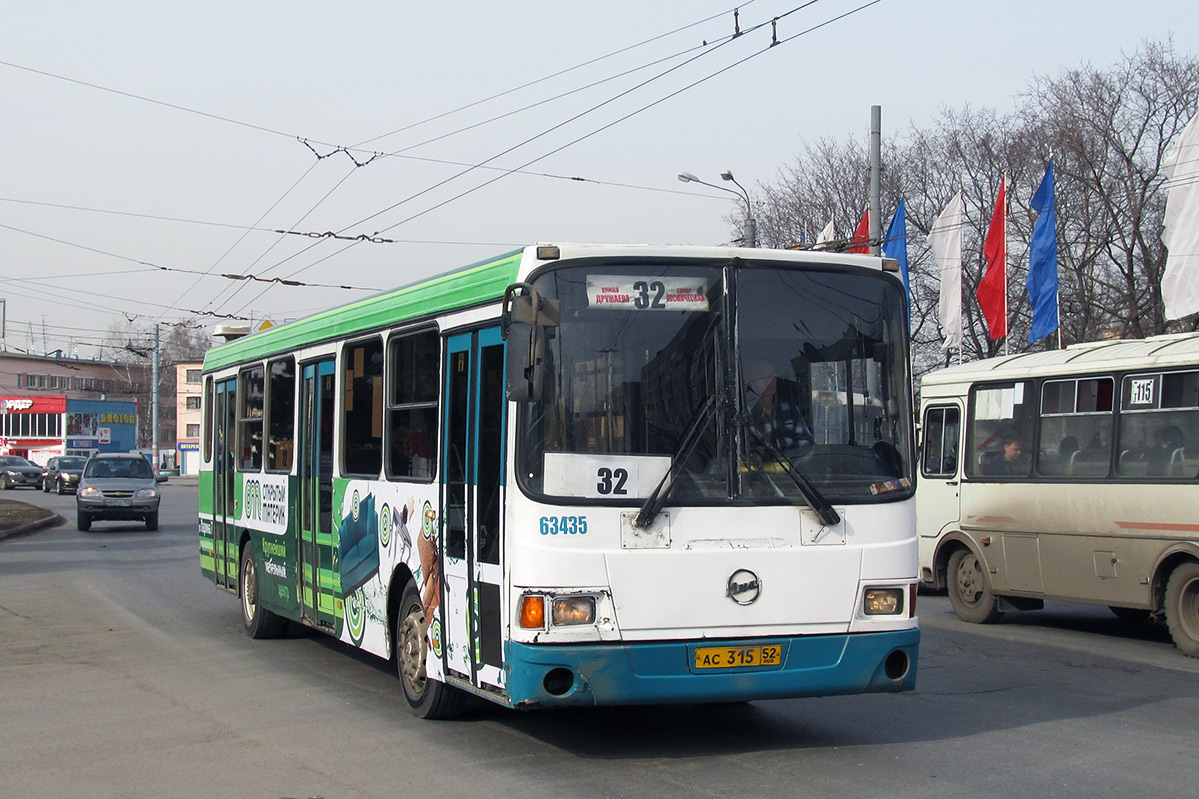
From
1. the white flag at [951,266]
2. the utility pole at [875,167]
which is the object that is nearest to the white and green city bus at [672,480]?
the utility pole at [875,167]

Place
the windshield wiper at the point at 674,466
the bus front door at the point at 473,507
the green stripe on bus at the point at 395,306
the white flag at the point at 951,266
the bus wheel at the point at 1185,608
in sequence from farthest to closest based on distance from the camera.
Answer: the white flag at the point at 951,266
the bus wheel at the point at 1185,608
the green stripe on bus at the point at 395,306
the bus front door at the point at 473,507
the windshield wiper at the point at 674,466

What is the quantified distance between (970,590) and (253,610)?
25.5 feet

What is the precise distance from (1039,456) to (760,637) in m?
7.57

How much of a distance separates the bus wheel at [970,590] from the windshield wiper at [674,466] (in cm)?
827

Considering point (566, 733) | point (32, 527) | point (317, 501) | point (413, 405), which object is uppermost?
point (413, 405)

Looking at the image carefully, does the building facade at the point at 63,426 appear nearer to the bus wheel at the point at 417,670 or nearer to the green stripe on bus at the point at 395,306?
the green stripe on bus at the point at 395,306

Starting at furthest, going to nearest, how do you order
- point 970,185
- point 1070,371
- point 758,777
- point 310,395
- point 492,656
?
point 970,185, point 1070,371, point 310,395, point 492,656, point 758,777

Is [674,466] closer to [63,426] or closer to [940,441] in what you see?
[940,441]

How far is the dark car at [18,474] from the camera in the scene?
6125 centimetres

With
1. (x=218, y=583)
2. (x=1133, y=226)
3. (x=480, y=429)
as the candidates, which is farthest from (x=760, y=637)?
(x=1133, y=226)

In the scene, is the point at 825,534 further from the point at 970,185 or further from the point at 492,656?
the point at 970,185

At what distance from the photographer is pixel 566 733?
8.05 m

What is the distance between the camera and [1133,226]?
3625 centimetres

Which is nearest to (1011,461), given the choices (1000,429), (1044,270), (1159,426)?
(1000,429)
